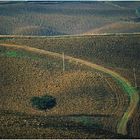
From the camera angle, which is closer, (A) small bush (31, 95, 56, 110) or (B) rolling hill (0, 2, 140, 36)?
(A) small bush (31, 95, 56, 110)

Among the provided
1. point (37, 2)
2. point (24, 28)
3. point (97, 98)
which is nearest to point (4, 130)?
point (97, 98)

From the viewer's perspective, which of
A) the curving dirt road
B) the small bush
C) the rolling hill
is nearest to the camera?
the curving dirt road

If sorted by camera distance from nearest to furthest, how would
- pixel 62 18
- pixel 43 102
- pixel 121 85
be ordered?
pixel 43 102 < pixel 121 85 < pixel 62 18

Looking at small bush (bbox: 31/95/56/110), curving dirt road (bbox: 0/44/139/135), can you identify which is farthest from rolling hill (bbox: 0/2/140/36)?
small bush (bbox: 31/95/56/110)

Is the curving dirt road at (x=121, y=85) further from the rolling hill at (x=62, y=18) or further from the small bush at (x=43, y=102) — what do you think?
the rolling hill at (x=62, y=18)

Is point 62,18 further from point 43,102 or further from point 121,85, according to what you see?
point 43,102

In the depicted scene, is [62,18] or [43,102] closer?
[43,102]

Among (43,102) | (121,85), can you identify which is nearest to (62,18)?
(121,85)

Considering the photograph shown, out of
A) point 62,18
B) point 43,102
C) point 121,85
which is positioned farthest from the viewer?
point 62,18

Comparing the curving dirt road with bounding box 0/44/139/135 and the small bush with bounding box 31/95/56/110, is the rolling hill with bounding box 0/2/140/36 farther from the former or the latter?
the small bush with bounding box 31/95/56/110

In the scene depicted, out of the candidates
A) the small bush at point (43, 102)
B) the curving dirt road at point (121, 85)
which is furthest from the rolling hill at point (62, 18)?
the small bush at point (43, 102)
